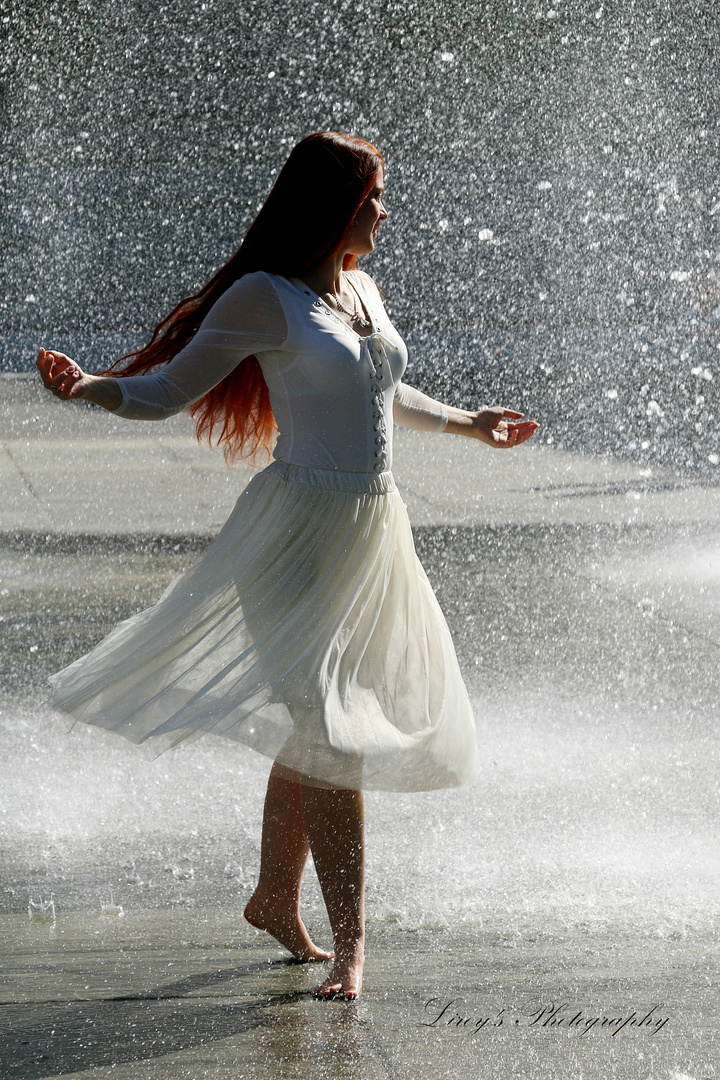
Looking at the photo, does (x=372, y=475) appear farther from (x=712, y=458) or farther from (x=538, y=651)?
(x=712, y=458)

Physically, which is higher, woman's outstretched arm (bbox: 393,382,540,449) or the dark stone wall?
woman's outstretched arm (bbox: 393,382,540,449)

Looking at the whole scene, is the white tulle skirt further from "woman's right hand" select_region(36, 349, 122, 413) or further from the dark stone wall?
the dark stone wall

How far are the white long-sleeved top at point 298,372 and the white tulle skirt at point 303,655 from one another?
0.19 ft

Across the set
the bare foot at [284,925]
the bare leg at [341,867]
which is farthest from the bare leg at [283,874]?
the bare leg at [341,867]

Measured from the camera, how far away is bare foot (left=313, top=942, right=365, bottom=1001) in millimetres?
2354

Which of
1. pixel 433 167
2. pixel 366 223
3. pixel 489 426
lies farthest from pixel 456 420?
pixel 433 167

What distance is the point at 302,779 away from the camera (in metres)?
2.34

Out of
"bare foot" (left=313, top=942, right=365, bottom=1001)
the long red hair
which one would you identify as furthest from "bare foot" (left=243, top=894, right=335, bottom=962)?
the long red hair

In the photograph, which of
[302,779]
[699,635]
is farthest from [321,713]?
[699,635]

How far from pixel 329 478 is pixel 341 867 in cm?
68

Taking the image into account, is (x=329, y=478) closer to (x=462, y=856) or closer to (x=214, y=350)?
(x=214, y=350)

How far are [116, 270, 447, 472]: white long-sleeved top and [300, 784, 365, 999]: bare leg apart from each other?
59 cm

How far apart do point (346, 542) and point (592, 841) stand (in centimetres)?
116

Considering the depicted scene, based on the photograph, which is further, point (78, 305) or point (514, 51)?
point (78, 305)
